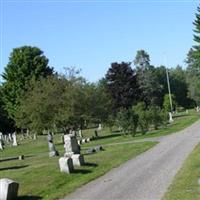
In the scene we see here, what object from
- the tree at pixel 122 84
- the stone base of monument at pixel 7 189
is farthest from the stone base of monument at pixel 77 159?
the tree at pixel 122 84

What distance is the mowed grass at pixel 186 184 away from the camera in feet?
43.9

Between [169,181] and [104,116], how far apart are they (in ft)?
135

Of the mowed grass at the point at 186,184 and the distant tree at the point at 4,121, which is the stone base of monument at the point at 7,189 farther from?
the distant tree at the point at 4,121

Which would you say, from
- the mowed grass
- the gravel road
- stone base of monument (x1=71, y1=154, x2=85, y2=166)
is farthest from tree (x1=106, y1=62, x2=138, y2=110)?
the mowed grass

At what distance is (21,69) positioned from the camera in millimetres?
84000

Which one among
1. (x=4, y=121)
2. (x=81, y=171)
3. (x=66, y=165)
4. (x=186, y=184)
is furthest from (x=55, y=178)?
(x=4, y=121)

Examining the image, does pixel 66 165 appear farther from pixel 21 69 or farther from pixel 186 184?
pixel 21 69

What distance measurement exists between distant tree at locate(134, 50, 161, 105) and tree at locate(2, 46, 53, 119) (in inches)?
1300

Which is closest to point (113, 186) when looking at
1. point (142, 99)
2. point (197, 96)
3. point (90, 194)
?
point (90, 194)

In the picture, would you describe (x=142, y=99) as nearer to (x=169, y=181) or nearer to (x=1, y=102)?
(x=1, y=102)

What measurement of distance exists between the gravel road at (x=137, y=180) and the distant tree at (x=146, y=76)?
89.3 metres

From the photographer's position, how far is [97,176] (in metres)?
19.0

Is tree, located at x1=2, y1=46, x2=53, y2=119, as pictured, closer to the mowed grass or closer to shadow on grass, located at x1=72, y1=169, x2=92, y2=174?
shadow on grass, located at x1=72, y1=169, x2=92, y2=174

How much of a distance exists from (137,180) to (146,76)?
3927 inches
